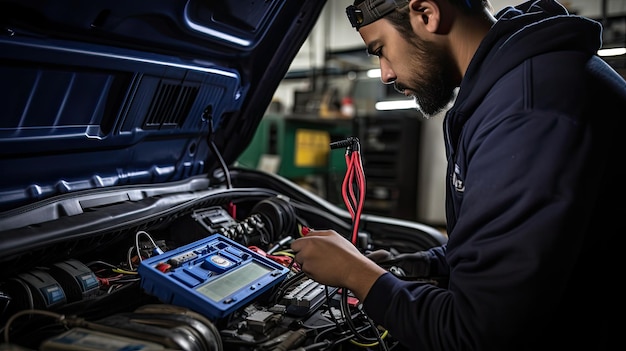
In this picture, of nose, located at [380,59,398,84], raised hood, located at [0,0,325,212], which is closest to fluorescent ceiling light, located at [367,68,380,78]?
raised hood, located at [0,0,325,212]

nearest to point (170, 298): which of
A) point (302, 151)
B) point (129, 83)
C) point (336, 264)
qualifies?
point (336, 264)

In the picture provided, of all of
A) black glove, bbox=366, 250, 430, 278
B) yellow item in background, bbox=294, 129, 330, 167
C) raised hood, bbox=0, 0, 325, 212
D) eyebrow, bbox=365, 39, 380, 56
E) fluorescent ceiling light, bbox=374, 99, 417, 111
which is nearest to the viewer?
raised hood, bbox=0, 0, 325, 212

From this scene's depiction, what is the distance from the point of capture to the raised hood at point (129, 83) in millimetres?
931

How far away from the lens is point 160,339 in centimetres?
67

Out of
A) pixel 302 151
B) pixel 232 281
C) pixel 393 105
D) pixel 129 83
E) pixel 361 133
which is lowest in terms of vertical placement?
pixel 302 151

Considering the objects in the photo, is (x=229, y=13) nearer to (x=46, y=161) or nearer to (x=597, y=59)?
(x=46, y=161)

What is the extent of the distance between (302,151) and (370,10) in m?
3.56

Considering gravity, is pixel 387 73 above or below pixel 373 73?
below

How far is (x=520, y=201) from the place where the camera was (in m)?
0.69

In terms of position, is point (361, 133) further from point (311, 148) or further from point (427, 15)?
point (427, 15)

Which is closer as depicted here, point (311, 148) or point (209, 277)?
point (209, 277)

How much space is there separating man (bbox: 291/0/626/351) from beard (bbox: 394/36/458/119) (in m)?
0.03

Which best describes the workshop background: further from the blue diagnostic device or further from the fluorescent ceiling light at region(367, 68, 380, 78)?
the blue diagnostic device

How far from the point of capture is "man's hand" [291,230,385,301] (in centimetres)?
85
